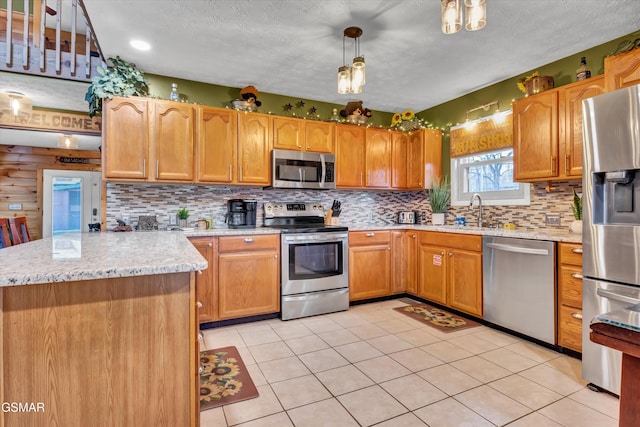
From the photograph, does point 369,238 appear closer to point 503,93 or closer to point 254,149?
point 254,149

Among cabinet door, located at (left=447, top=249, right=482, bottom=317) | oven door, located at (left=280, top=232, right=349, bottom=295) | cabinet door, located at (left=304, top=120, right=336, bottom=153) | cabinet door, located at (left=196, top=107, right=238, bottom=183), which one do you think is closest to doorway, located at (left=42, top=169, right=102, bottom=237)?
cabinet door, located at (left=196, top=107, right=238, bottom=183)

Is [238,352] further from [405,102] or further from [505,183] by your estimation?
[405,102]

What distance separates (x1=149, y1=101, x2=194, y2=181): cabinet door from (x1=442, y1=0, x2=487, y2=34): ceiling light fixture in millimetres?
2482

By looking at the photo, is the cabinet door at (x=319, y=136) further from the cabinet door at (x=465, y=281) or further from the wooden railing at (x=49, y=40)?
the wooden railing at (x=49, y=40)

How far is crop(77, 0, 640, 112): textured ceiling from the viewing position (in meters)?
2.27

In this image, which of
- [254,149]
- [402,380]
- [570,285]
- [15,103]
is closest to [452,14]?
[570,285]

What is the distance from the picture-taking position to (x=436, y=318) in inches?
130

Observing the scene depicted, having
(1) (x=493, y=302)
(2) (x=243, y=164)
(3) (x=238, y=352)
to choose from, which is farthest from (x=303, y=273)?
(1) (x=493, y=302)

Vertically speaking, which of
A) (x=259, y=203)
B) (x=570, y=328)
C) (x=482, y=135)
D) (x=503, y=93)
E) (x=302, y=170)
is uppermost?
(x=503, y=93)

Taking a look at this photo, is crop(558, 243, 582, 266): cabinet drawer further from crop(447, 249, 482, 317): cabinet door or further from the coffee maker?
the coffee maker

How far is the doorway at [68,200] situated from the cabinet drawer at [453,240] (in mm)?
6248

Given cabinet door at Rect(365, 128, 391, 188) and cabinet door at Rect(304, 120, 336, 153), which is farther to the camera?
cabinet door at Rect(365, 128, 391, 188)

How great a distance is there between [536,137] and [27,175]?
27.0ft

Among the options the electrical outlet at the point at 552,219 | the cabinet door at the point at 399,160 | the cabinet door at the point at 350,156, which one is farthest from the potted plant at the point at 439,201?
the electrical outlet at the point at 552,219
